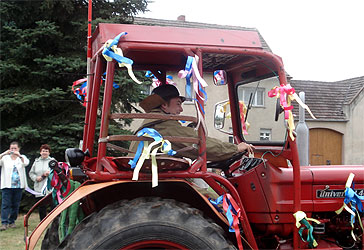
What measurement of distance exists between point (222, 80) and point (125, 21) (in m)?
6.48

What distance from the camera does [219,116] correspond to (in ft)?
14.3

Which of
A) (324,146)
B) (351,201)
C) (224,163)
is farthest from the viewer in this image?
(324,146)

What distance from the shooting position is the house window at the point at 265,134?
3789 millimetres

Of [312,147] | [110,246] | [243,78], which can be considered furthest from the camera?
[312,147]

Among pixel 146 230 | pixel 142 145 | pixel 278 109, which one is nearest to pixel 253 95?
pixel 278 109

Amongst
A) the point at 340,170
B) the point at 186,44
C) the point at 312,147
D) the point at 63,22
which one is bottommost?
the point at 312,147

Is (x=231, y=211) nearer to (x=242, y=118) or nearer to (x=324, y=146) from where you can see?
(x=242, y=118)

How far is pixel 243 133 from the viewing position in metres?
4.33

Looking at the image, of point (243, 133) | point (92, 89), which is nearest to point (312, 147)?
point (243, 133)

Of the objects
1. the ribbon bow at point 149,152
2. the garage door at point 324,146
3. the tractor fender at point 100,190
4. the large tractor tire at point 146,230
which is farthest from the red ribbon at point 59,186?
the garage door at point 324,146

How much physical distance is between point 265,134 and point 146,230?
173 cm

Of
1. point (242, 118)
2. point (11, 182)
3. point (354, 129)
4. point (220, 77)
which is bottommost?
point (11, 182)

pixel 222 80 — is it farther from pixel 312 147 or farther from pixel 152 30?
pixel 312 147

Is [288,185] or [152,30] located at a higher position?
[152,30]
